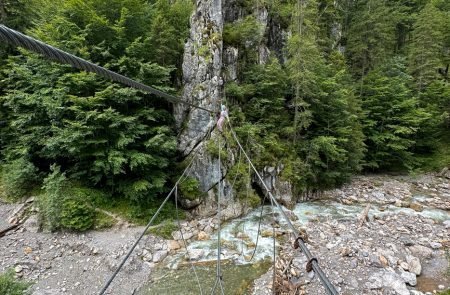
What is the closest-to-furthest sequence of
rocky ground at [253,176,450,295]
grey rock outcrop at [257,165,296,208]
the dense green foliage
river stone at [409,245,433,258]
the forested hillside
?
rocky ground at [253,176,450,295] < river stone at [409,245,433,258] < the forested hillside < grey rock outcrop at [257,165,296,208] < the dense green foliage

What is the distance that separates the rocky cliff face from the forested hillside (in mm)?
313

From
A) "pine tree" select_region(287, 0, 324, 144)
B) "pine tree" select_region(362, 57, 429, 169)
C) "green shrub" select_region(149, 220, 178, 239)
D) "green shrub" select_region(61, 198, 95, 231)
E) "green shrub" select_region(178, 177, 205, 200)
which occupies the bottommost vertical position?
"green shrub" select_region(149, 220, 178, 239)

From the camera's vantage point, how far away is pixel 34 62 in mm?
8062

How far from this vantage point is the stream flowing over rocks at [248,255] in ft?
18.4

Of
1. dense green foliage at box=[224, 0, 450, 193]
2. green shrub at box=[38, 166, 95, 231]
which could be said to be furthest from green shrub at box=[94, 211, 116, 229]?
dense green foliage at box=[224, 0, 450, 193]

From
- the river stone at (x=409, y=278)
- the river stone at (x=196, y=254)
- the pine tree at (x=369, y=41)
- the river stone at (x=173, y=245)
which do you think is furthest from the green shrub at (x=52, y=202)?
the pine tree at (x=369, y=41)

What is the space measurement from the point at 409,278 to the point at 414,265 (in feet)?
2.04

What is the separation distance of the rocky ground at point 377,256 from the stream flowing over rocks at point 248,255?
0.08 ft

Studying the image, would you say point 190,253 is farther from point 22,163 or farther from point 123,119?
point 22,163

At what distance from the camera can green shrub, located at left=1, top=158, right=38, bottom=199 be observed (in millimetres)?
7871

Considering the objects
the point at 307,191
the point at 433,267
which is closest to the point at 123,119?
the point at 307,191

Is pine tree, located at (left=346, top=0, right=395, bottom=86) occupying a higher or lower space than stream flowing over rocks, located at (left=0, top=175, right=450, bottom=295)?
higher

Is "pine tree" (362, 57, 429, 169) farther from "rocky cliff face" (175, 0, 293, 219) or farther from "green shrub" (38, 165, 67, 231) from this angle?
"green shrub" (38, 165, 67, 231)

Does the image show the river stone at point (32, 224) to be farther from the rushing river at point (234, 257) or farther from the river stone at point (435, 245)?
the river stone at point (435, 245)
